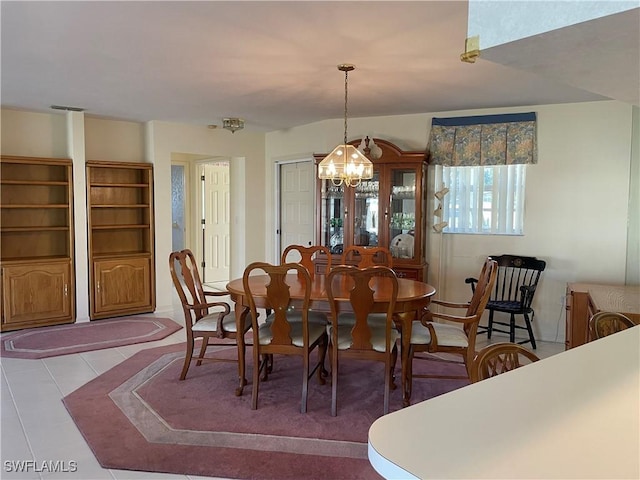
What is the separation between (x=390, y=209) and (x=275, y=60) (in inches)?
89.3

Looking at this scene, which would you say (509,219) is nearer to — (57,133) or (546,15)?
(546,15)

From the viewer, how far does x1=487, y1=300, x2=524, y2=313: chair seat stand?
434 centimetres

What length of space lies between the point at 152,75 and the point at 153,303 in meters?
3.07

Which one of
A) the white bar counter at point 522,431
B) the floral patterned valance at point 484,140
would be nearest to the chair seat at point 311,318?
the floral patterned valance at point 484,140

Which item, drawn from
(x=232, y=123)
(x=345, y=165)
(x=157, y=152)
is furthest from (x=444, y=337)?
(x=157, y=152)

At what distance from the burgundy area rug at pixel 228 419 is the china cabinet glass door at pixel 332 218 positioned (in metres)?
1.73

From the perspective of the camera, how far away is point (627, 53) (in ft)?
4.11

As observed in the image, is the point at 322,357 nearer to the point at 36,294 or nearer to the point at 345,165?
the point at 345,165

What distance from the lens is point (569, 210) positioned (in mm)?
4621

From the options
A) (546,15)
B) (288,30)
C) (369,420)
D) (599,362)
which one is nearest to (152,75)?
(288,30)

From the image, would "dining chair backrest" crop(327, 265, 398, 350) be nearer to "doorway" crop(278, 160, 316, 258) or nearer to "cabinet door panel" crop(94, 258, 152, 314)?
"doorway" crop(278, 160, 316, 258)

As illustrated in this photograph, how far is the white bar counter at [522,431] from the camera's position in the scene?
0.87 meters

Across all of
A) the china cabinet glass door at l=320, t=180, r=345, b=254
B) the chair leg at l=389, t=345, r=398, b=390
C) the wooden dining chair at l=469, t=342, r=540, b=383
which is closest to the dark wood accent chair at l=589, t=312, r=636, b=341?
the wooden dining chair at l=469, t=342, r=540, b=383

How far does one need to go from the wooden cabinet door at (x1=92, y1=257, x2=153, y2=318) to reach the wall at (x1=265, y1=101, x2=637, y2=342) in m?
3.59
